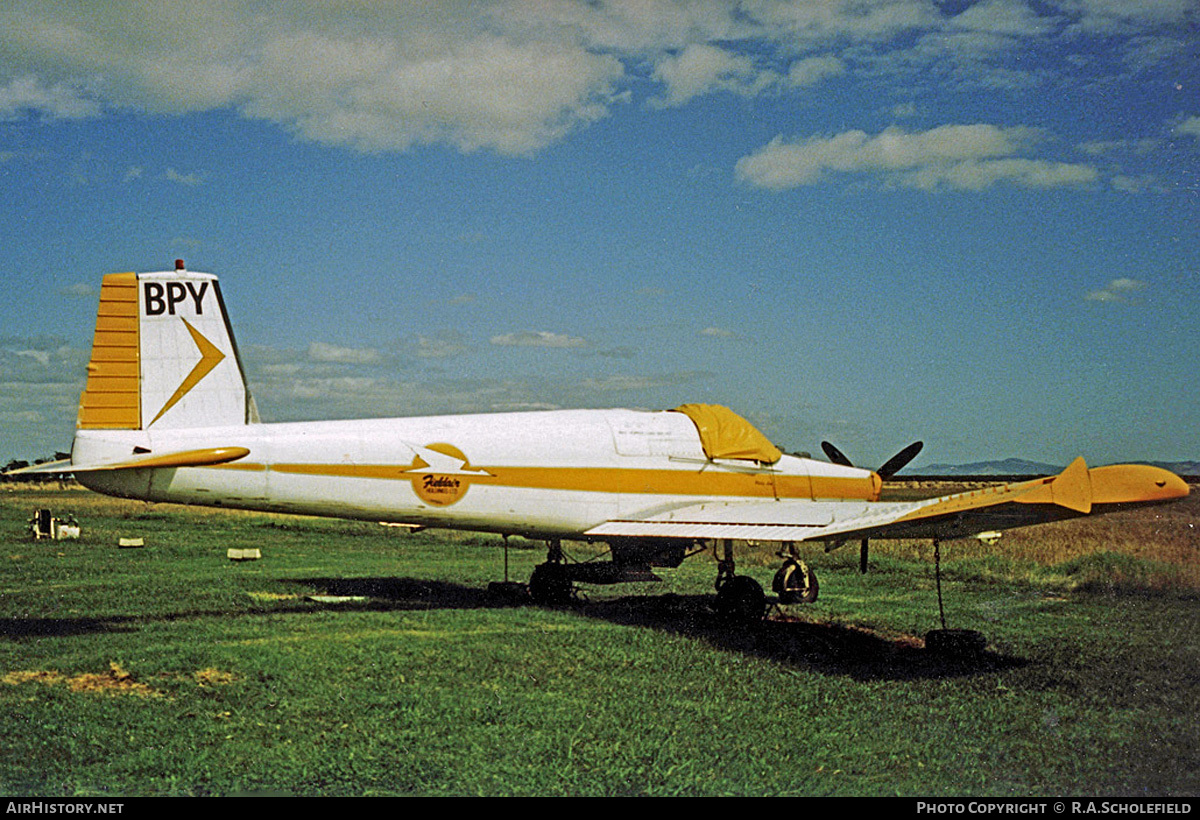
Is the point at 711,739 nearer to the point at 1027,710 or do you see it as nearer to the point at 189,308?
the point at 1027,710

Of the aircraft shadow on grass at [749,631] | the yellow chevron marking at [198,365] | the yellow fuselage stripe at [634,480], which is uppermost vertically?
the yellow chevron marking at [198,365]

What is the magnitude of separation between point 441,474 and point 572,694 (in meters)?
4.77

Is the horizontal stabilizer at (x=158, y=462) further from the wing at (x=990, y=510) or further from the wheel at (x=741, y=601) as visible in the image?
the wheel at (x=741, y=601)

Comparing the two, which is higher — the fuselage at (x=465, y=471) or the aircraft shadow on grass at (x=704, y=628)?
the fuselage at (x=465, y=471)

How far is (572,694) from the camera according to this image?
8.27 m

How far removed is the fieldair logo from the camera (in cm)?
1219

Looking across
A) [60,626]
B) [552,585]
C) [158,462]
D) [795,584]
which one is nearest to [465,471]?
[552,585]

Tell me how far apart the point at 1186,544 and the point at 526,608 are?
15.5 metres

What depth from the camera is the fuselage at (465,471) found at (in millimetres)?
11156

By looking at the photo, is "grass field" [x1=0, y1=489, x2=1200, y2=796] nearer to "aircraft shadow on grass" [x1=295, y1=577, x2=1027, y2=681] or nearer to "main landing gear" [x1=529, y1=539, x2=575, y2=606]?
"aircraft shadow on grass" [x1=295, y1=577, x2=1027, y2=681]

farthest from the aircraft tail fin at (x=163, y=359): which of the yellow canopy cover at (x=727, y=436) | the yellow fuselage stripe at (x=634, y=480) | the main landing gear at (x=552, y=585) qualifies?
the yellow canopy cover at (x=727, y=436)

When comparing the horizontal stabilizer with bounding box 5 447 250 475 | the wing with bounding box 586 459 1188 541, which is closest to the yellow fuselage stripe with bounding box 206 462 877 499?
the horizontal stabilizer with bounding box 5 447 250 475

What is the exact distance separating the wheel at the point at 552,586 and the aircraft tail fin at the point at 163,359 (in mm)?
5265

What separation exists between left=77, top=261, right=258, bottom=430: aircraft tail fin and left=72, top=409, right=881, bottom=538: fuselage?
235 mm
